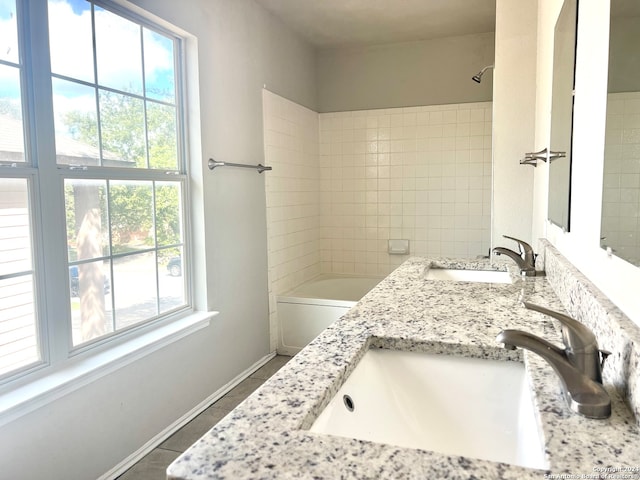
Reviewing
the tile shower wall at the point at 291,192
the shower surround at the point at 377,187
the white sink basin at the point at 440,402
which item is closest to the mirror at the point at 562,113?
the white sink basin at the point at 440,402

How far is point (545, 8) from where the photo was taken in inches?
90.9

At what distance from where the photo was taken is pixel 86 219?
6.75 feet

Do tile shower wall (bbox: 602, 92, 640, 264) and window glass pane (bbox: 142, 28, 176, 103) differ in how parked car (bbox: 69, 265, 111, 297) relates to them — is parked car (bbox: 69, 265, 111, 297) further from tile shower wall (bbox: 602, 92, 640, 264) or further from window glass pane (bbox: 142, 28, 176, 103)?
tile shower wall (bbox: 602, 92, 640, 264)

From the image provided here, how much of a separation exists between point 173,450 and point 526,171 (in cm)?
247

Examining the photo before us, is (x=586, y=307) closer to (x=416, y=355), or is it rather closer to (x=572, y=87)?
(x=416, y=355)

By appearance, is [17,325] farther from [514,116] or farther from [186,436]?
[514,116]

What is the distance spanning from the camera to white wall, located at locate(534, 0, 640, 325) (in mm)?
862

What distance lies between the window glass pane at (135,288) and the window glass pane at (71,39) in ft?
2.79

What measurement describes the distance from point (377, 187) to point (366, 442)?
12.6 ft

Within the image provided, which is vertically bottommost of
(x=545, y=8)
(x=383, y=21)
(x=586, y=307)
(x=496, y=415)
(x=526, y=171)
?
(x=496, y=415)

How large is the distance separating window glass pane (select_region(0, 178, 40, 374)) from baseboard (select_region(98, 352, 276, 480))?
0.67m

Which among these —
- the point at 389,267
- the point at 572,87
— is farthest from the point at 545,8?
the point at 389,267

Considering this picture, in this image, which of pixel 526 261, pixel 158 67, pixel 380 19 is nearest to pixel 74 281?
pixel 158 67

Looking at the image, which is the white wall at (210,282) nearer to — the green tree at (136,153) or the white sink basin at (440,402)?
the green tree at (136,153)
